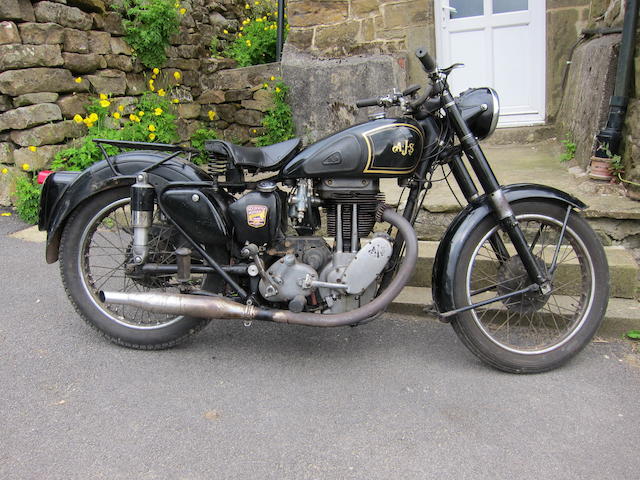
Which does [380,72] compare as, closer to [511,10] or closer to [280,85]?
[280,85]

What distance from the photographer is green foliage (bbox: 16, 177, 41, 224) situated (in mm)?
5250

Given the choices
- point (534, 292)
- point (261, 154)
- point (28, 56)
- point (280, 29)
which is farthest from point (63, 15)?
point (534, 292)

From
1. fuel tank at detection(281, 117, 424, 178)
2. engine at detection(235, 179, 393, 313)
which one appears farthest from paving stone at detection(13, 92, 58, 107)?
fuel tank at detection(281, 117, 424, 178)

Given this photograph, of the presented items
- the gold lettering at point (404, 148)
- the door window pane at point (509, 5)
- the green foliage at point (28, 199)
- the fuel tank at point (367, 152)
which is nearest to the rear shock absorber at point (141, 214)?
the fuel tank at point (367, 152)

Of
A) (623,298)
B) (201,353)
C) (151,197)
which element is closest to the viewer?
(151,197)

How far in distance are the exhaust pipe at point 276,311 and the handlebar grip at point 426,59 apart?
69 cm

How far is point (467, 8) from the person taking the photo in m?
6.07

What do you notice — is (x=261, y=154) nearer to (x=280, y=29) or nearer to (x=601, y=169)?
(x=601, y=169)

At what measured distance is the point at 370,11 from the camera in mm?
5848

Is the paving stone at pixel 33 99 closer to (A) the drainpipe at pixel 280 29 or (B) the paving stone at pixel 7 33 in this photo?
(B) the paving stone at pixel 7 33

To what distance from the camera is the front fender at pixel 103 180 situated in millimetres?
2852

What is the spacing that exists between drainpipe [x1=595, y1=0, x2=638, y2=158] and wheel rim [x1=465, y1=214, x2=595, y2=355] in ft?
3.74

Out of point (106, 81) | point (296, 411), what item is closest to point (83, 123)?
point (106, 81)

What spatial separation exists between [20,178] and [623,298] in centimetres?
518
